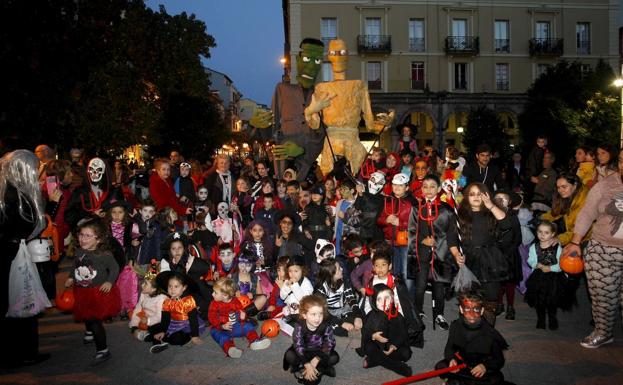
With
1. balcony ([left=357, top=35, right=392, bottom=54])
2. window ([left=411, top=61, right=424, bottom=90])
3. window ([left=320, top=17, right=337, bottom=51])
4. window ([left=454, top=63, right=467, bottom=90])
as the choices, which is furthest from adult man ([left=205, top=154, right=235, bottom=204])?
window ([left=454, top=63, right=467, bottom=90])

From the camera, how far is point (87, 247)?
502 centimetres

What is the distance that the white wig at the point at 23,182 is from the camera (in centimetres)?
461

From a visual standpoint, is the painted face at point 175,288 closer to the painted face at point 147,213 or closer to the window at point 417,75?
the painted face at point 147,213

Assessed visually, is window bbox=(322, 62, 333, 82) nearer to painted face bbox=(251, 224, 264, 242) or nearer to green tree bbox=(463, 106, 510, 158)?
green tree bbox=(463, 106, 510, 158)

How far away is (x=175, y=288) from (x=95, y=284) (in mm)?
762

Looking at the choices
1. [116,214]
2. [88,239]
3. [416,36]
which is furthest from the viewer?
[416,36]

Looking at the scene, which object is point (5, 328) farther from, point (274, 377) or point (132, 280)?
point (274, 377)

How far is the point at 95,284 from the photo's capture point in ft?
16.0

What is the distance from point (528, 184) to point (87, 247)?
8302mm

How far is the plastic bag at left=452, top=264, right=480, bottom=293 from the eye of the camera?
198 inches

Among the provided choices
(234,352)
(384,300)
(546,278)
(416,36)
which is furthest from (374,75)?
(234,352)

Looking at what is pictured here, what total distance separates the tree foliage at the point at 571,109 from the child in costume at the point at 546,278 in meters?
8.28

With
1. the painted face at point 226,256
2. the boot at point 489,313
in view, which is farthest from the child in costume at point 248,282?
the boot at point 489,313

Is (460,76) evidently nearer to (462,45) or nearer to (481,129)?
(462,45)
